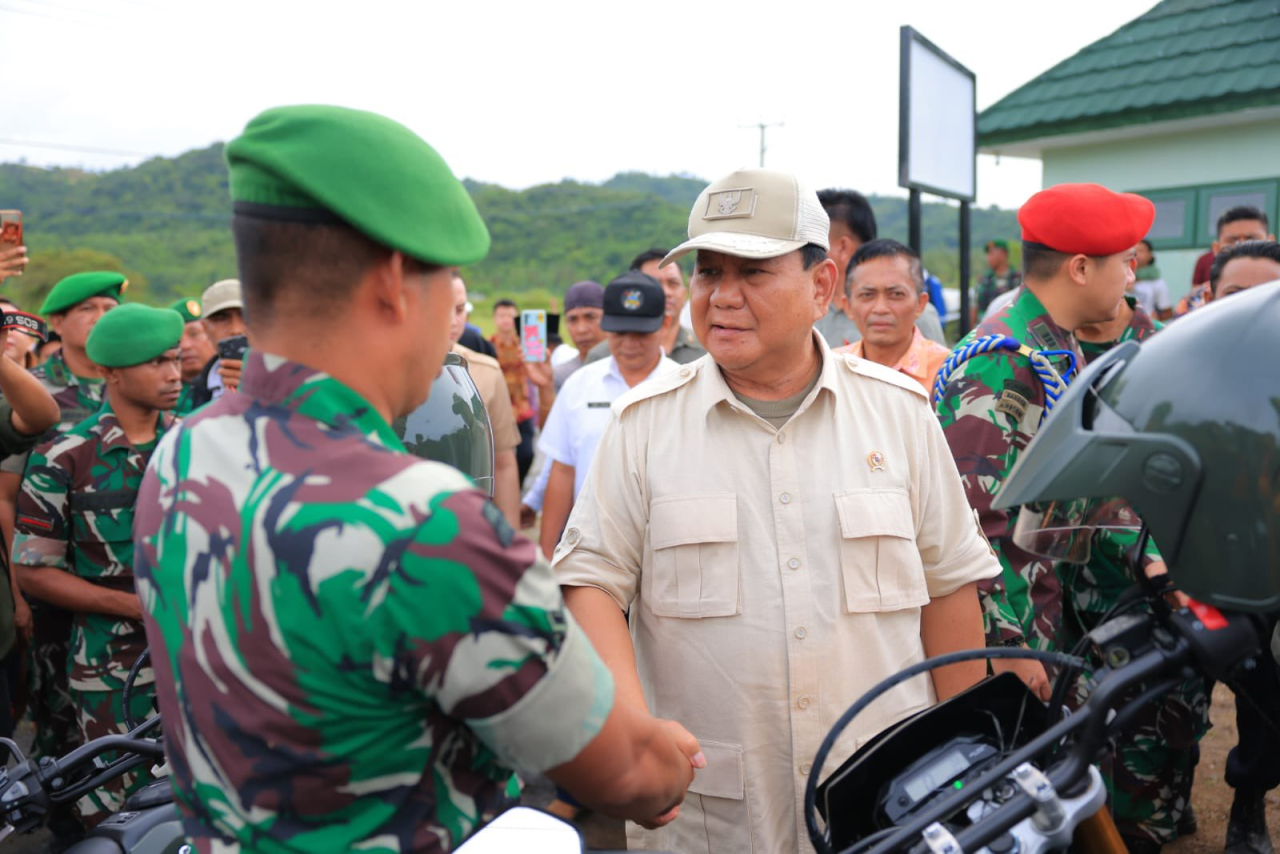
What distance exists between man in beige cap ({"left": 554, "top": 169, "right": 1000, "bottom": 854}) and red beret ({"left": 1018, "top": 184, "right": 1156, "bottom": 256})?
1197 mm

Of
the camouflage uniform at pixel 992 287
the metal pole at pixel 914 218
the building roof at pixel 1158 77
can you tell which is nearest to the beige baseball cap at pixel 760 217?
the metal pole at pixel 914 218

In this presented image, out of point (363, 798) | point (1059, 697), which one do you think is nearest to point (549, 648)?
point (363, 798)

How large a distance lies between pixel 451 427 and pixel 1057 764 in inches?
48.8

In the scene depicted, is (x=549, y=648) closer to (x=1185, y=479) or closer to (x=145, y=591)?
(x=145, y=591)

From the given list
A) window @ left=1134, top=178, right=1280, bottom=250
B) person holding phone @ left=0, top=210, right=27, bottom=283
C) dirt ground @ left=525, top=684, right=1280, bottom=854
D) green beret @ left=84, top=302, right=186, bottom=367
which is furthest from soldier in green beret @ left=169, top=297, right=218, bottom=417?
window @ left=1134, top=178, right=1280, bottom=250

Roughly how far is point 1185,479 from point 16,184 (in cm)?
6404

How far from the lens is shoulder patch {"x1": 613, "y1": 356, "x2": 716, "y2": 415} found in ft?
7.67

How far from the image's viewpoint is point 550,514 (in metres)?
4.62

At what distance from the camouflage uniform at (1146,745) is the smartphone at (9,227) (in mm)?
4339

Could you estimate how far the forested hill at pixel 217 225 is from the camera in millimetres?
A: 51594

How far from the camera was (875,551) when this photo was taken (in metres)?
2.20

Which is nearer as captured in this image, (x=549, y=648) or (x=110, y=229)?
(x=549, y=648)

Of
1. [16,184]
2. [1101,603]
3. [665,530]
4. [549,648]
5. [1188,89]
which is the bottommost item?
[1101,603]

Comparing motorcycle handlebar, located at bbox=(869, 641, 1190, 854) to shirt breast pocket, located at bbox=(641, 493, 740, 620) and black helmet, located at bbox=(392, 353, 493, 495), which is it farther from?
black helmet, located at bbox=(392, 353, 493, 495)
